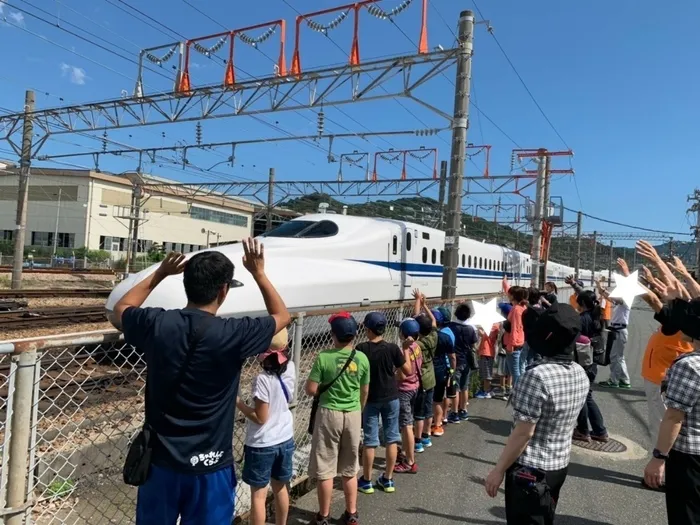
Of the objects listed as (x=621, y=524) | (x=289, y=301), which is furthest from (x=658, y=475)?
(x=289, y=301)

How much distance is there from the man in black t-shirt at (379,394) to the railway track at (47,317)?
11.0 meters

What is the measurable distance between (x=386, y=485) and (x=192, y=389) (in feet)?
9.06

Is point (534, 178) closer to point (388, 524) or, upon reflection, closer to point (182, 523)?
point (388, 524)

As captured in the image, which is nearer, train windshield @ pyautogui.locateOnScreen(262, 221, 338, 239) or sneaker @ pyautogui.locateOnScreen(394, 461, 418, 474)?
sneaker @ pyautogui.locateOnScreen(394, 461, 418, 474)

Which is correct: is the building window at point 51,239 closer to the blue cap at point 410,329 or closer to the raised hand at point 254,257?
the blue cap at point 410,329

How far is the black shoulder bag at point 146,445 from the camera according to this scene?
2.19 m

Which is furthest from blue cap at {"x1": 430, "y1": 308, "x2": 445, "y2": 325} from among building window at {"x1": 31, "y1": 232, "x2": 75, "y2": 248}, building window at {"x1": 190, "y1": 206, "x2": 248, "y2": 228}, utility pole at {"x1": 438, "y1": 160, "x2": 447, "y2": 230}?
building window at {"x1": 190, "y1": 206, "x2": 248, "y2": 228}

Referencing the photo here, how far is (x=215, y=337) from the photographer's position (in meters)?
2.26

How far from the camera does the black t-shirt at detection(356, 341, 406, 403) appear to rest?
14.1ft

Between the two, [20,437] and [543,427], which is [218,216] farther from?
[543,427]

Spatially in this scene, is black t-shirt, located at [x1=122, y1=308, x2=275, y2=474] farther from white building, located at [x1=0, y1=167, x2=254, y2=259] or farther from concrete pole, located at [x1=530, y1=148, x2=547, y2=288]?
white building, located at [x1=0, y1=167, x2=254, y2=259]

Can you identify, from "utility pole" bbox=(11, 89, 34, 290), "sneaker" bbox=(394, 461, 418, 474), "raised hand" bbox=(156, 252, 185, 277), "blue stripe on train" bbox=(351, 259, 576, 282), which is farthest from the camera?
"utility pole" bbox=(11, 89, 34, 290)

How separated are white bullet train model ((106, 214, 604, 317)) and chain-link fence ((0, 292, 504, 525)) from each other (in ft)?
2.86

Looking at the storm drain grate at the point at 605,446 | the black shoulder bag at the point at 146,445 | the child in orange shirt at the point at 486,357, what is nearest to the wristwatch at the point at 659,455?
the black shoulder bag at the point at 146,445
